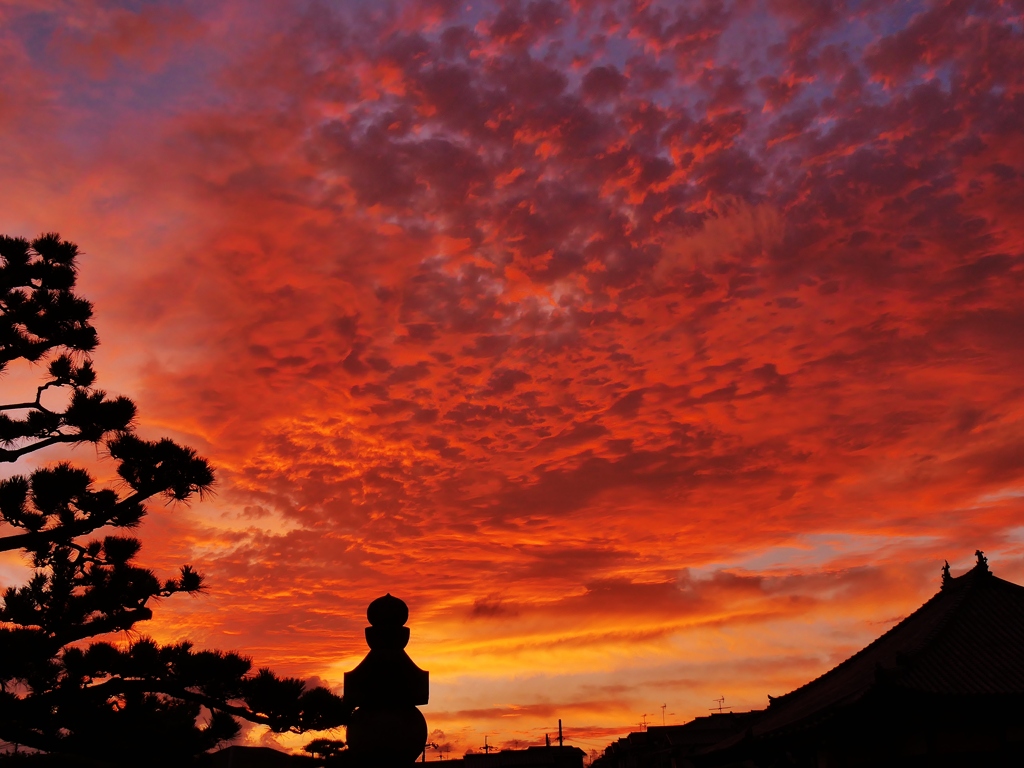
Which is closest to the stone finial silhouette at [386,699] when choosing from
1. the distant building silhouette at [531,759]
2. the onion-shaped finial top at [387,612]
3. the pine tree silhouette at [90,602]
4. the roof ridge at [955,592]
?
the onion-shaped finial top at [387,612]

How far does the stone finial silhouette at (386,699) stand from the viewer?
4.16 m

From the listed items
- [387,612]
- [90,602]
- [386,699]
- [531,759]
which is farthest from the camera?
[531,759]

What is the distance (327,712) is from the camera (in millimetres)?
13234

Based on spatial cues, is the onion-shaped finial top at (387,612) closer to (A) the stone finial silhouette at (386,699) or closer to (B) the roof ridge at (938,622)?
(A) the stone finial silhouette at (386,699)

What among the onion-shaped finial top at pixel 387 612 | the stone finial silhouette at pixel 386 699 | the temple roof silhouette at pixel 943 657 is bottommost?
the stone finial silhouette at pixel 386 699

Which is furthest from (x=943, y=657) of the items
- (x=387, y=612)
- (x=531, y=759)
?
(x=531, y=759)

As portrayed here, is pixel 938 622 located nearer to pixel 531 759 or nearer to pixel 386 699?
pixel 386 699

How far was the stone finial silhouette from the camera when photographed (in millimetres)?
4164

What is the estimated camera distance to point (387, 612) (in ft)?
14.7

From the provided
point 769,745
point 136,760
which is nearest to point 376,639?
point 136,760

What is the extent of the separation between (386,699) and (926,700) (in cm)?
1516

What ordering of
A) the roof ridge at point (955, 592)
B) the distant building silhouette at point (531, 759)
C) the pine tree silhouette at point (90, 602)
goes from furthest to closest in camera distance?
1. the distant building silhouette at point (531, 759)
2. the roof ridge at point (955, 592)
3. the pine tree silhouette at point (90, 602)

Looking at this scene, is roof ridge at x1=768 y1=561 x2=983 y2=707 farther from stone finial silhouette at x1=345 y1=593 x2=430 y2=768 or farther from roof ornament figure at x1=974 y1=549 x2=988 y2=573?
stone finial silhouette at x1=345 y1=593 x2=430 y2=768

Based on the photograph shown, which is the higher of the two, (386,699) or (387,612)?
(387,612)
